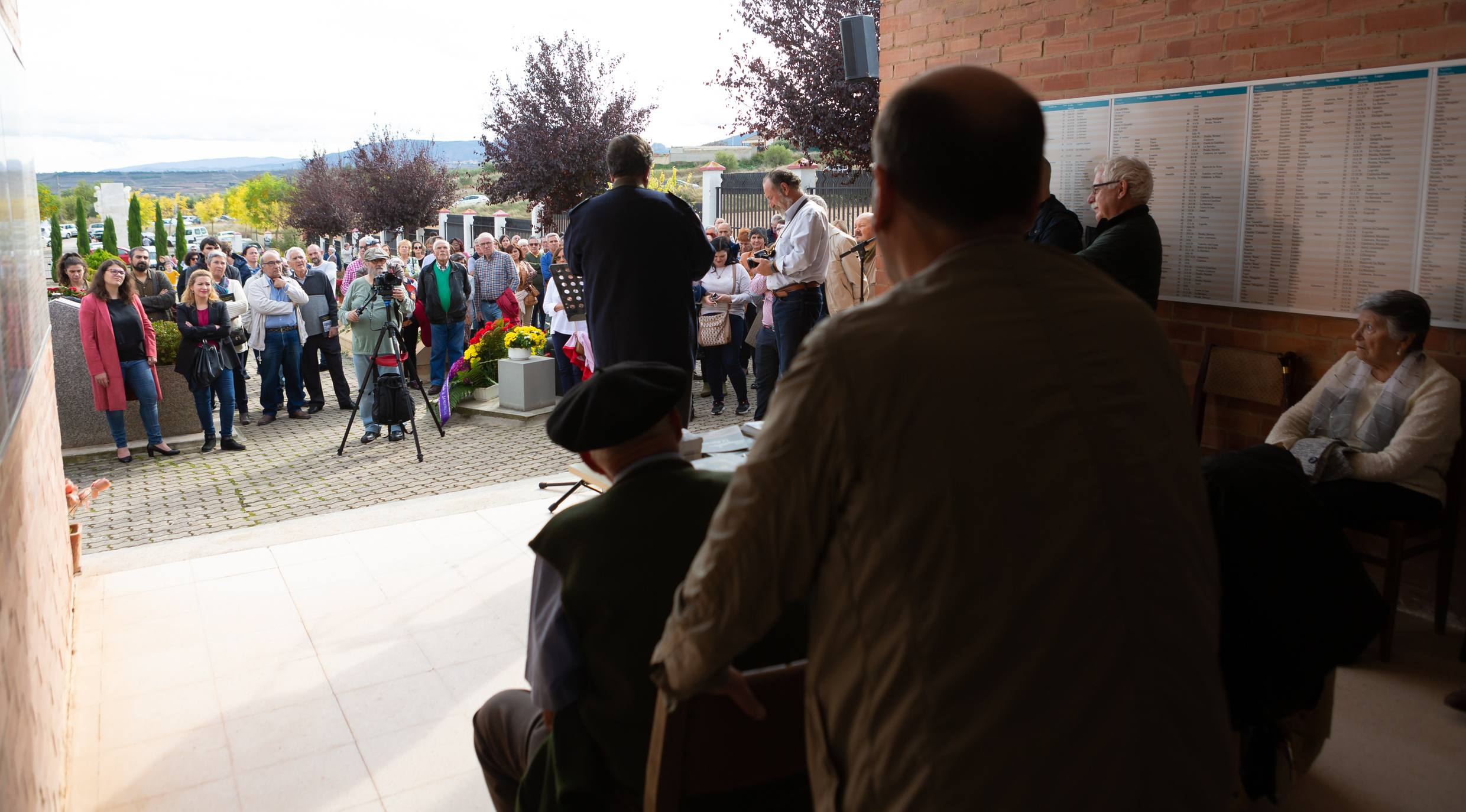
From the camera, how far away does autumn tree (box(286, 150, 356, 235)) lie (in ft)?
119

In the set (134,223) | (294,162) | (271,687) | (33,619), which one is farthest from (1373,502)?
(294,162)

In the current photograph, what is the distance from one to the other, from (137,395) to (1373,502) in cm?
893

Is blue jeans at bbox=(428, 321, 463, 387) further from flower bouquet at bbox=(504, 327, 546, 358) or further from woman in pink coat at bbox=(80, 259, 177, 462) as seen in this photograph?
woman in pink coat at bbox=(80, 259, 177, 462)

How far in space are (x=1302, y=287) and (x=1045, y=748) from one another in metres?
4.12

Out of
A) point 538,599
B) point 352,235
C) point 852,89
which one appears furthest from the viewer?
point 352,235

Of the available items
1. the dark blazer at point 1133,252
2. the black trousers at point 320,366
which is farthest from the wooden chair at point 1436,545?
the black trousers at point 320,366

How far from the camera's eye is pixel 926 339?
108cm

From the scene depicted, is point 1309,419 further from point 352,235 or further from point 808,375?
point 352,235

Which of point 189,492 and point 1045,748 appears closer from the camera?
point 1045,748

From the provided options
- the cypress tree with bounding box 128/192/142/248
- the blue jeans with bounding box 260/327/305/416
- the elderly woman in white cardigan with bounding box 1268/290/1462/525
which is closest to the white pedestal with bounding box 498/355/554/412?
the blue jeans with bounding box 260/327/305/416

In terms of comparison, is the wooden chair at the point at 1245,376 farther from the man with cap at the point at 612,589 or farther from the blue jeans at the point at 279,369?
the blue jeans at the point at 279,369

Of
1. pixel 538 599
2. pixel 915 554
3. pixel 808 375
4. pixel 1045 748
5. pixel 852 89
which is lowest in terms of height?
pixel 538 599

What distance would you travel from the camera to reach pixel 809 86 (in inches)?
623

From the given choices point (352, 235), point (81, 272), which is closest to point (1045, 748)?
point (81, 272)
